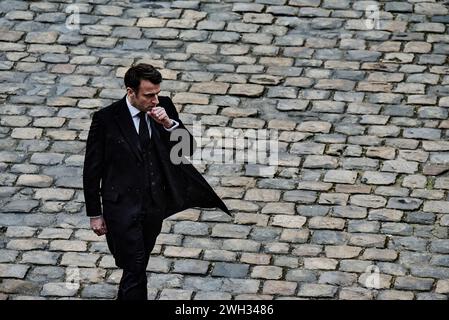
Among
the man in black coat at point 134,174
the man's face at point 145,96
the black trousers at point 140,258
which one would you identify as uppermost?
the man's face at point 145,96

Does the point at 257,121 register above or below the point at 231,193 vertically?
above

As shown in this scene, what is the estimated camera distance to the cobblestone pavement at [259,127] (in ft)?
30.5

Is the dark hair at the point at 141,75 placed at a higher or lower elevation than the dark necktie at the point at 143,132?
higher

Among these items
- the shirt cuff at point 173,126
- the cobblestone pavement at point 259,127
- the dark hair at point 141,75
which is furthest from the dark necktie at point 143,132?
the cobblestone pavement at point 259,127

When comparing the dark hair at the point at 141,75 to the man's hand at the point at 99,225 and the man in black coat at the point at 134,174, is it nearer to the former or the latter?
the man in black coat at the point at 134,174

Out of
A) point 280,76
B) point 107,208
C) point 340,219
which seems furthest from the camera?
point 280,76

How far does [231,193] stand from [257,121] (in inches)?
45.9

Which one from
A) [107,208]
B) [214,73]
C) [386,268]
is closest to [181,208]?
[107,208]

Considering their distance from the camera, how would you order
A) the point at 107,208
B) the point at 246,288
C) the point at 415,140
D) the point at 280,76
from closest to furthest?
the point at 107,208
the point at 246,288
the point at 415,140
the point at 280,76

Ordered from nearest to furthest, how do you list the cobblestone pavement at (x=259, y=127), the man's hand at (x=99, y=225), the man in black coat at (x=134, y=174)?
1. the man in black coat at (x=134, y=174)
2. the man's hand at (x=99, y=225)
3. the cobblestone pavement at (x=259, y=127)

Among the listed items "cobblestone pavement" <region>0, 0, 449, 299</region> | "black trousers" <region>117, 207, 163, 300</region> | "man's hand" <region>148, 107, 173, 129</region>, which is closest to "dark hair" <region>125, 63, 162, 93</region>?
"man's hand" <region>148, 107, 173, 129</region>

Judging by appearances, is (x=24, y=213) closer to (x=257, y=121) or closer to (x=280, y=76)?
(x=257, y=121)

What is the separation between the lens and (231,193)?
10.3 metres

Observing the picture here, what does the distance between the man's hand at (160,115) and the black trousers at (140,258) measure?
632 millimetres
